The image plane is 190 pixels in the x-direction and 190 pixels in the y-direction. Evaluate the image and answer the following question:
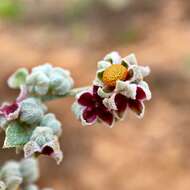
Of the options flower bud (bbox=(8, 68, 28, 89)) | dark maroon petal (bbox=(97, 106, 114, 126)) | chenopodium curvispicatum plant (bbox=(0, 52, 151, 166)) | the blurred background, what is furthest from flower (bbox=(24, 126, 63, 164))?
the blurred background

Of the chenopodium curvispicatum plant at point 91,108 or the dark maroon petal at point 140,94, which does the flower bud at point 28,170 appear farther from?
the dark maroon petal at point 140,94

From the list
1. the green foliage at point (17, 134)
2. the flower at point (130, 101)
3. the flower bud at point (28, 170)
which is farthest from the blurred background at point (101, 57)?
the flower at point (130, 101)

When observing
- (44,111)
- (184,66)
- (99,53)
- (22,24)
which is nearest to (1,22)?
(22,24)

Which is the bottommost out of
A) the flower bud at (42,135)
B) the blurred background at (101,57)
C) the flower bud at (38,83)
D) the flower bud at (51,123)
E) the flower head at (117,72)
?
the flower bud at (42,135)

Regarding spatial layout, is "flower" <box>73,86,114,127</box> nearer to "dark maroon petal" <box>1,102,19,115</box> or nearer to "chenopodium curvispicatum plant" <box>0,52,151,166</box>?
"chenopodium curvispicatum plant" <box>0,52,151,166</box>

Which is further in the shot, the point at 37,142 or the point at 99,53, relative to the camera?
the point at 99,53

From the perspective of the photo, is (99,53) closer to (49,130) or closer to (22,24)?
(22,24)
